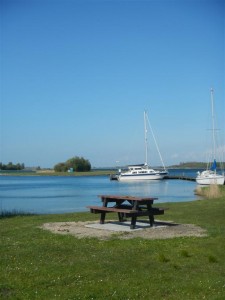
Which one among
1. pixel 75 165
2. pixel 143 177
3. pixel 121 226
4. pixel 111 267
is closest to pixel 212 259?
pixel 111 267

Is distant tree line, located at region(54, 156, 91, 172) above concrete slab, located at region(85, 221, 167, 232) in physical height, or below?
above

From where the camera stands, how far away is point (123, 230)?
13.1 metres

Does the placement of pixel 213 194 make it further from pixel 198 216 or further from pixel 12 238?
pixel 12 238

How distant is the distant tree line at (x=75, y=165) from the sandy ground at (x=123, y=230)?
483 ft

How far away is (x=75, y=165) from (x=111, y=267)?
155150mm

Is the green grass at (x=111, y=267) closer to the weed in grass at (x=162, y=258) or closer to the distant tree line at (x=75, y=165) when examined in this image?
the weed in grass at (x=162, y=258)

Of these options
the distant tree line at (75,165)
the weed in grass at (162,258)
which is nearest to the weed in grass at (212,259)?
the weed in grass at (162,258)

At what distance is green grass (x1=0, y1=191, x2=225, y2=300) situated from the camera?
683cm

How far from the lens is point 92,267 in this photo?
8.27 meters

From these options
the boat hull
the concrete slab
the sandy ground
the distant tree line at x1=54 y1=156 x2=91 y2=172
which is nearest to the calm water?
the concrete slab

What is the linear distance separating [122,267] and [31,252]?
225 centimetres

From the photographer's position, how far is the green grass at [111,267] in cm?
683

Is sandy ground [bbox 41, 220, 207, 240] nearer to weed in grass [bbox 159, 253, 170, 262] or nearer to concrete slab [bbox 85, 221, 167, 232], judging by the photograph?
concrete slab [bbox 85, 221, 167, 232]

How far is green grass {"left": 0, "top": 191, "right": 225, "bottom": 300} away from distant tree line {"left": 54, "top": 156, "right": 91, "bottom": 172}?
495ft
